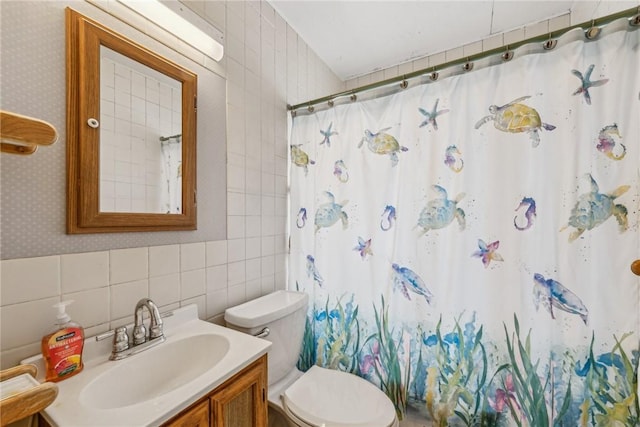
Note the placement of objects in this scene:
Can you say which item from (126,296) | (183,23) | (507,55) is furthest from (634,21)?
(126,296)

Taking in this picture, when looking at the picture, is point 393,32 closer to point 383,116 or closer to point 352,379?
point 383,116

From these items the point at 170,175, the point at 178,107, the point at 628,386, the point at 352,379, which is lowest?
the point at 352,379

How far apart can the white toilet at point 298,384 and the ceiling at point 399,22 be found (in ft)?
5.58

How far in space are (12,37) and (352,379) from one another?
1.70 metres

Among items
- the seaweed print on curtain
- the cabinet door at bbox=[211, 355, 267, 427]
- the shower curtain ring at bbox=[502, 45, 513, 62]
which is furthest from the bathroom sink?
the shower curtain ring at bbox=[502, 45, 513, 62]

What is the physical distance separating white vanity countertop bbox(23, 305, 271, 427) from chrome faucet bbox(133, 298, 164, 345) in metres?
0.05

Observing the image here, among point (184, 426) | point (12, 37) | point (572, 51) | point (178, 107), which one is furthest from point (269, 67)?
point (184, 426)

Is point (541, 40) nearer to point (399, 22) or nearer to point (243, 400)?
point (399, 22)

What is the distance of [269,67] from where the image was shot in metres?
1.53

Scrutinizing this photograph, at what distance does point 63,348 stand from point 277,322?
73 cm

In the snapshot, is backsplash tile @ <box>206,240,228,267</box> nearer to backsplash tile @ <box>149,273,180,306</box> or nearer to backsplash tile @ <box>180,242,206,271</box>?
backsplash tile @ <box>180,242,206,271</box>

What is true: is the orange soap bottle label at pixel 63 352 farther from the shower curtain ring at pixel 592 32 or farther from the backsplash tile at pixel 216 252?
the shower curtain ring at pixel 592 32

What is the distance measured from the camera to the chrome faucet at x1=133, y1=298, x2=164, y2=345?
86cm

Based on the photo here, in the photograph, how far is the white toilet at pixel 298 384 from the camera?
3.42 ft
